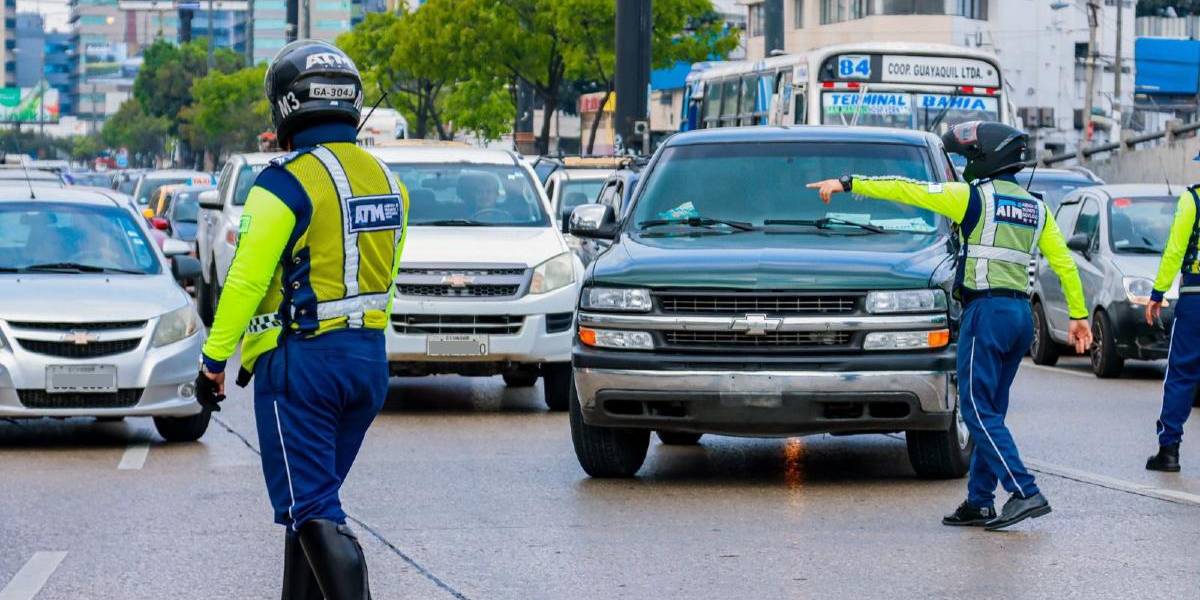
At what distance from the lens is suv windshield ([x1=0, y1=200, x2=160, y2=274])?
13.8 meters

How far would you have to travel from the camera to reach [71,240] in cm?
1410

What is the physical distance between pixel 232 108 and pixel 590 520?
330 ft

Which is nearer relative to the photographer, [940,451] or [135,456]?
[940,451]

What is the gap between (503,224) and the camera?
16250 millimetres

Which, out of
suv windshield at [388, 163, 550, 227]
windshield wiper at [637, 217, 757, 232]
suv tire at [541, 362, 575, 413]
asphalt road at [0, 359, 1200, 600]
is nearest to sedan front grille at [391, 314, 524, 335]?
suv tire at [541, 362, 575, 413]

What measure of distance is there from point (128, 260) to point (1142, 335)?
342 inches

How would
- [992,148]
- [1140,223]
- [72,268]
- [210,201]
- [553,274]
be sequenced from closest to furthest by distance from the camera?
[992,148], [72,268], [553,274], [1140,223], [210,201]

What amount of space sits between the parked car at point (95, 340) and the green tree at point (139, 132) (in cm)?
12963

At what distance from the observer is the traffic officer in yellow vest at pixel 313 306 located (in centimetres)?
602

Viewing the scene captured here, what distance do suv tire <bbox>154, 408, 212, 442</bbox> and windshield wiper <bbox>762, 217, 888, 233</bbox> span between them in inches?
148

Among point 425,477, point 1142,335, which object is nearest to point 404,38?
point 1142,335

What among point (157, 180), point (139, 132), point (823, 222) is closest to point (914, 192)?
point (823, 222)

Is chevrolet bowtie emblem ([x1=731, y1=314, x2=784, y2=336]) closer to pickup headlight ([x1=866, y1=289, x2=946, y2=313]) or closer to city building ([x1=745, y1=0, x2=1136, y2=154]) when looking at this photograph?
pickup headlight ([x1=866, y1=289, x2=946, y2=313])

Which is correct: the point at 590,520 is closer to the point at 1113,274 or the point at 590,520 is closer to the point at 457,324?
the point at 457,324
